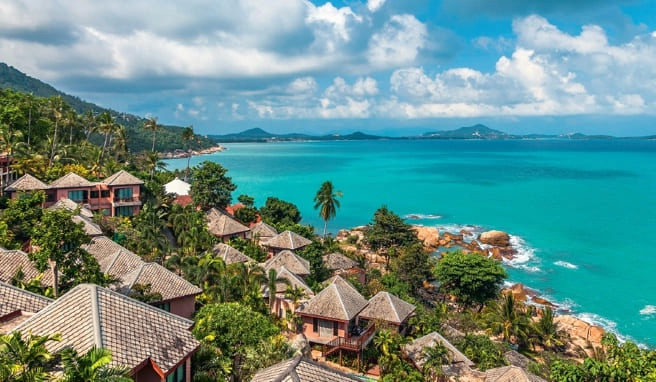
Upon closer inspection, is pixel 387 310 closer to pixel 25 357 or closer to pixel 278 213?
pixel 25 357

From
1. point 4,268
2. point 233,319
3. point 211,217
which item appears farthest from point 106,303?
point 211,217

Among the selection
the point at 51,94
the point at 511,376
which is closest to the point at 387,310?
the point at 511,376

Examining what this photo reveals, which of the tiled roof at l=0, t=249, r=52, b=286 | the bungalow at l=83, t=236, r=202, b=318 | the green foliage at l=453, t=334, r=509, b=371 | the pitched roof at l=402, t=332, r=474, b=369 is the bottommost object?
the green foliage at l=453, t=334, r=509, b=371

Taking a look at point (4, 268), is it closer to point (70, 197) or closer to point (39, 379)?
point (39, 379)

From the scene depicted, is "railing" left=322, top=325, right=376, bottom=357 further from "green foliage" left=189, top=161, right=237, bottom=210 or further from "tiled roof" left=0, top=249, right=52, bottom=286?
"green foliage" left=189, top=161, right=237, bottom=210

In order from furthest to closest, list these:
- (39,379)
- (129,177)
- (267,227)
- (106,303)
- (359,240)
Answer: (359,240)
(267,227)
(129,177)
(106,303)
(39,379)

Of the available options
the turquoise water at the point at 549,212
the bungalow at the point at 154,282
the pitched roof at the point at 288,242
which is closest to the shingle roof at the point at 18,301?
the bungalow at the point at 154,282

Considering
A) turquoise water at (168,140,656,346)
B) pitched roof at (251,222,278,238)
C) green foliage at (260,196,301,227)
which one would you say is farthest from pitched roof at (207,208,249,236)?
turquoise water at (168,140,656,346)
